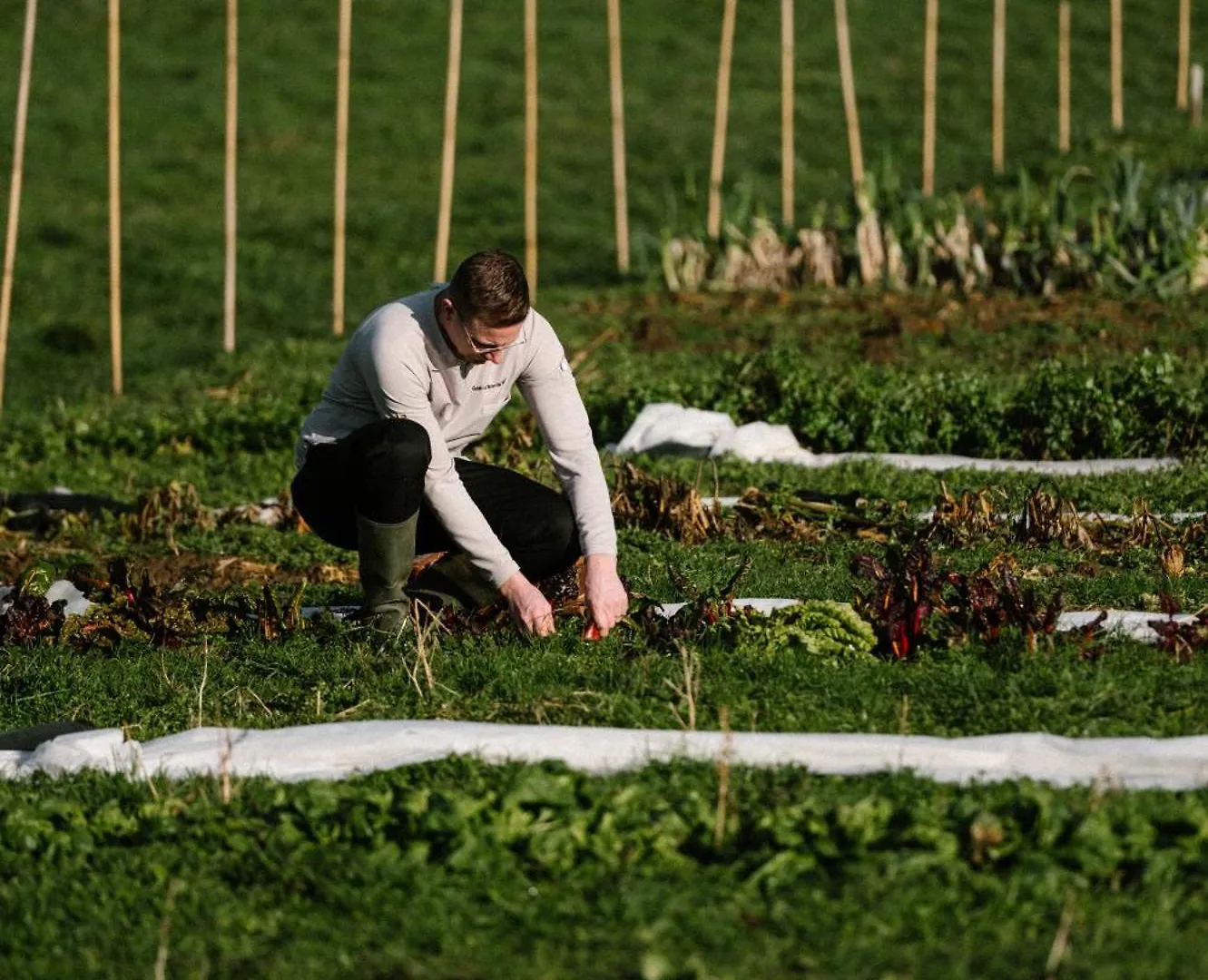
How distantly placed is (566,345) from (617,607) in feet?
20.6

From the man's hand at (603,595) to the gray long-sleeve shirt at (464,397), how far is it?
71 mm

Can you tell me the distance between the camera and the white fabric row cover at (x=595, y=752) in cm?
458

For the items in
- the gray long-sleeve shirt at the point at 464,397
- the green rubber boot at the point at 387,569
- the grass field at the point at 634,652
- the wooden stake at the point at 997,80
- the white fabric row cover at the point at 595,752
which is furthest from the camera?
the wooden stake at the point at 997,80

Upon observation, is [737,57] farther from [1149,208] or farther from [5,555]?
[5,555]

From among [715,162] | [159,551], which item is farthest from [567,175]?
[159,551]

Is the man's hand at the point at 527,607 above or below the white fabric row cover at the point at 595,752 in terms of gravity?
above

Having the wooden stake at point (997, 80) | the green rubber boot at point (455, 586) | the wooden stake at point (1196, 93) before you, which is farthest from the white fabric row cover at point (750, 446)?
the wooden stake at point (1196, 93)

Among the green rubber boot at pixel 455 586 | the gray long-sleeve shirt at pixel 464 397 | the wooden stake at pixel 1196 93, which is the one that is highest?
the wooden stake at pixel 1196 93

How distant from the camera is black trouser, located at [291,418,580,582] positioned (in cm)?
615

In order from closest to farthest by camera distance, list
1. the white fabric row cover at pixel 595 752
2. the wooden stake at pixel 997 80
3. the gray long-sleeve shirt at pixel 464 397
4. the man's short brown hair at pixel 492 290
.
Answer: the white fabric row cover at pixel 595 752 < the man's short brown hair at pixel 492 290 < the gray long-sleeve shirt at pixel 464 397 < the wooden stake at pixel 997 80

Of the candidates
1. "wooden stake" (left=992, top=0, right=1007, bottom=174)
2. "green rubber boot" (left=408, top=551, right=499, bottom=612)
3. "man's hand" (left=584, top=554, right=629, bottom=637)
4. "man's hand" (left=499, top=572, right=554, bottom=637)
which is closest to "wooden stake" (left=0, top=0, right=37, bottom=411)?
"green rubber boot" (left=408, top=551, right=499, bottom=612)

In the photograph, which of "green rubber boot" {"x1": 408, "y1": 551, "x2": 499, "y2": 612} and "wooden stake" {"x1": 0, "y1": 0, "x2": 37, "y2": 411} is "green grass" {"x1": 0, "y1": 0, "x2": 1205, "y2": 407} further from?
"green rubber boot" {"x1": 408, "y1": 551, "x2": 499, "y2": 612}

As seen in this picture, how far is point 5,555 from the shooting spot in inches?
338

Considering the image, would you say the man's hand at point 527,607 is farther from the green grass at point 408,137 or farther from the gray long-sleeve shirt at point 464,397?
the green grass at point 408,137
